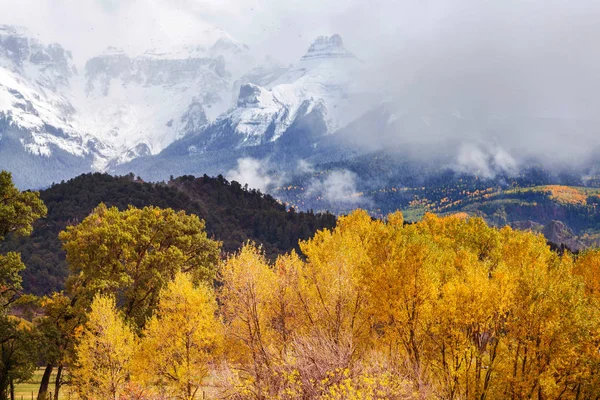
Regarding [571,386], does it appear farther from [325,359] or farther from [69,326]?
[69,326]

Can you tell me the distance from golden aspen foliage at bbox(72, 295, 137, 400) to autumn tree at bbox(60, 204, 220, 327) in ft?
10.8

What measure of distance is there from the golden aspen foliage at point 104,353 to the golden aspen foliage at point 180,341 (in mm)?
1968

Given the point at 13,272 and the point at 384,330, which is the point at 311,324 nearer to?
the point at 384,330

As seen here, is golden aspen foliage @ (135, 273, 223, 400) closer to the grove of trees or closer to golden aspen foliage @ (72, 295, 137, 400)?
the grove of trees

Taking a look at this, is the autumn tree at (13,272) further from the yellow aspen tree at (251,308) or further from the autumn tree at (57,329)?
the yellow aspen tree at (251,308)

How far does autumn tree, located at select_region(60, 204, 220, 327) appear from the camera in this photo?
2130 inches

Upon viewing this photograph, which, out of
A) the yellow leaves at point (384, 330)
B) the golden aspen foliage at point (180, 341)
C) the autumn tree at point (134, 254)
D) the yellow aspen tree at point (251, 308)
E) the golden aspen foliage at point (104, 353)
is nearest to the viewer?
the yellow leaves at point (384, 330)

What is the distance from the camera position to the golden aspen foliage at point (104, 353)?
49281 mm

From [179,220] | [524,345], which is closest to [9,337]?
[179,220]

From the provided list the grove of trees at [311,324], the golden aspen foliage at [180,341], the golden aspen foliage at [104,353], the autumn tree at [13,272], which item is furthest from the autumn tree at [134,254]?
the golden aspen foliage at [180,341]

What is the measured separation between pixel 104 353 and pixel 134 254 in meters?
12.2

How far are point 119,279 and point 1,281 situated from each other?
11.1m

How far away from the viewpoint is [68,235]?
5581 centimetres

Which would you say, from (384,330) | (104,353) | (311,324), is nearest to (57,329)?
(104,353)
